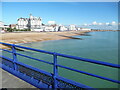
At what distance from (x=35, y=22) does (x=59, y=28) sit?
3014cm

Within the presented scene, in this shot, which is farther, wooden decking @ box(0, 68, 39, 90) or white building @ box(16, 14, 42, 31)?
white building @ box(16, 14, 42, 31)

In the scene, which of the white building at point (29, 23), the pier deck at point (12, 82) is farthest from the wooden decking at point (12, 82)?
the white building at point (29, 23)

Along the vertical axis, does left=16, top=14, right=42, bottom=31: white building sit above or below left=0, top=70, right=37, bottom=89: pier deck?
above

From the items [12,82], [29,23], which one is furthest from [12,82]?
[29,23]

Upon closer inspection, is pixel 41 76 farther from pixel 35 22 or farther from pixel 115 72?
pixel 35 22

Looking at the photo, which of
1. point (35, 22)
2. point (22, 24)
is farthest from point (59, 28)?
point (22, 24)

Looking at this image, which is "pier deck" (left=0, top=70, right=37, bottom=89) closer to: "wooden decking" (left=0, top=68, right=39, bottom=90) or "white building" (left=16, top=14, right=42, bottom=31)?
"wooden decking" (left=0, top=68, right=39, bottom=90)

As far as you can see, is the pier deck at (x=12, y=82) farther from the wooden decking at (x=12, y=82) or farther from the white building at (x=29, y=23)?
the white building at (x=29, y=23)

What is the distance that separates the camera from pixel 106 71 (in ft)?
41.7

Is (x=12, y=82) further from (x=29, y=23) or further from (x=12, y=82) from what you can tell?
(x=29, y=23)

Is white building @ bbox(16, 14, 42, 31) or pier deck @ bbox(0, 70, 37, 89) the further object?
white building @ bbox(16, 14, 42, 31)

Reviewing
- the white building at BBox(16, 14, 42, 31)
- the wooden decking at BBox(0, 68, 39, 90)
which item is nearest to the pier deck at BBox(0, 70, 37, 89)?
the wooden decking at BBox(0, 68, 39, 90)

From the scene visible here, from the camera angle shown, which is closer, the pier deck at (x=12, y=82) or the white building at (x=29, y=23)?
the pier deck at (x=12, y=82)

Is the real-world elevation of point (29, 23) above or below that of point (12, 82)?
above
